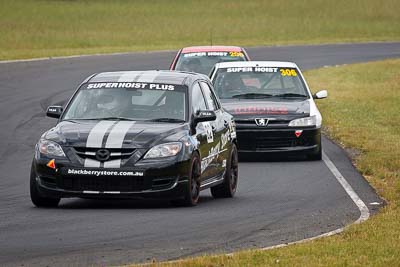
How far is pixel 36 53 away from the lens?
48938mm

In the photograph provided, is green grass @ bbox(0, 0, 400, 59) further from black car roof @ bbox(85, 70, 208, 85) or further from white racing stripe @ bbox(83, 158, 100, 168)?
white racing stripe @ bbox(83, 158, 100, 168)

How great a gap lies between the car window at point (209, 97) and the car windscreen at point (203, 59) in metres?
11.8

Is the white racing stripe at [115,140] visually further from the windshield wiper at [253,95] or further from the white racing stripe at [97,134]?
the windshield wiper at [253,95]

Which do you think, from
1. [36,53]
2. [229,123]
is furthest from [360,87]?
[229,123]

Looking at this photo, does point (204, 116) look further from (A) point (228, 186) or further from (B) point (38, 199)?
(B) point (38, 199)

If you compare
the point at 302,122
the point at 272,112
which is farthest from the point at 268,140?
the point at 302,122

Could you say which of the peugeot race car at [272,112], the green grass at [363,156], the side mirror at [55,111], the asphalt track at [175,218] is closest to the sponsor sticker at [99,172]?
→ the asphalt track at [175,218]

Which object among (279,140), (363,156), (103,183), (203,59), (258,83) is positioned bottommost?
(203,59)

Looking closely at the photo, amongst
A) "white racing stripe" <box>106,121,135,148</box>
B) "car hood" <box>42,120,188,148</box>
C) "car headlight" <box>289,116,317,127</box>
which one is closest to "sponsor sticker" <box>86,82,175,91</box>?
"car hood" <box>42,120,188,148</box>

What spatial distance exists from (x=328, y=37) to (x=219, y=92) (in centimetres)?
5279

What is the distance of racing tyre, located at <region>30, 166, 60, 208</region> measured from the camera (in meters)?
13.1

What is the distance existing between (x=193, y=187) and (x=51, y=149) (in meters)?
1.53

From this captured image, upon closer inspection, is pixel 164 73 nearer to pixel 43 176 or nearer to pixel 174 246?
pixel 43 176

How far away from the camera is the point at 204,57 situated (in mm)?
27688
